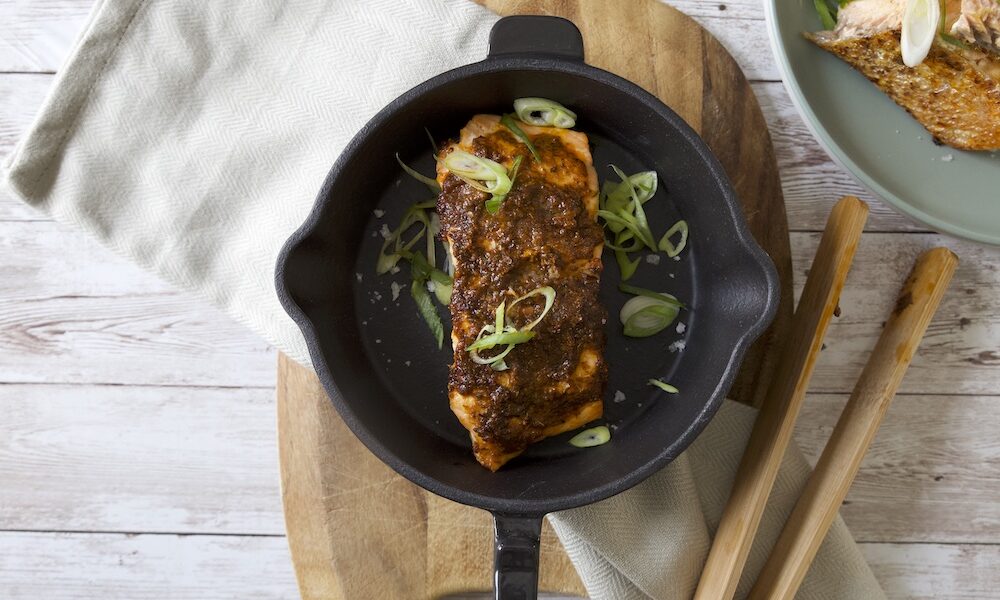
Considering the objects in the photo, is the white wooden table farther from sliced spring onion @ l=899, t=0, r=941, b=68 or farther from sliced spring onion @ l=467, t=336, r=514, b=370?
sliced spring onion @ l=467, t=336, r=514, b=370

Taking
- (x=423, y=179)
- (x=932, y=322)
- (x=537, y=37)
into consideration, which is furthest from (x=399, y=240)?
(x=932, y=322)

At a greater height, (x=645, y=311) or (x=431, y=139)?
(x=431, y=139)

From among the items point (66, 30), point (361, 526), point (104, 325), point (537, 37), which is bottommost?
point (361, 526)

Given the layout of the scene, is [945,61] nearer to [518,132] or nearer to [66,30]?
[518,132]

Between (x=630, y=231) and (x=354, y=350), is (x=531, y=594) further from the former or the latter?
(x=630, y=231)

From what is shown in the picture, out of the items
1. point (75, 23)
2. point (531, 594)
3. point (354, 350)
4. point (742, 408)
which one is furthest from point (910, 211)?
point (75, 23)

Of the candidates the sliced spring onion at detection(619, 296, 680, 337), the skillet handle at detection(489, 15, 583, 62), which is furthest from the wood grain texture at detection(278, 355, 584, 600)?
the skillet handle at detection(489, 15, 583, 62)

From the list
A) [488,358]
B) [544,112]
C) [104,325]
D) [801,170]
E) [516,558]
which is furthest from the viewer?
[104,325]
